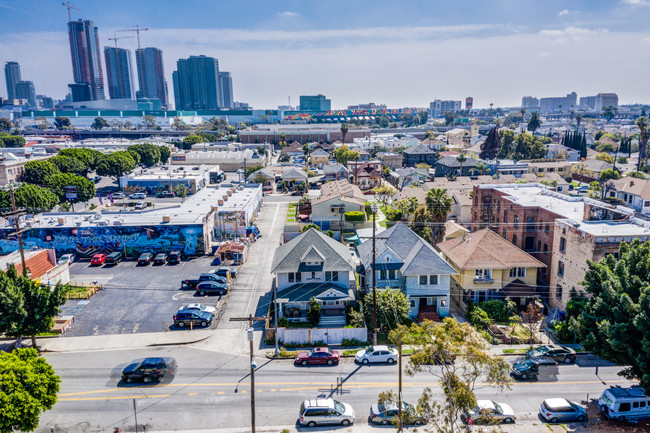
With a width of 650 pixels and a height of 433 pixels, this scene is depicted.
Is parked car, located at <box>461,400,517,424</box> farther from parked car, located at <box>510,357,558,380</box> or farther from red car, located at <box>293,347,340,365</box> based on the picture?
red car, located at <box>293,347,340,365</box>

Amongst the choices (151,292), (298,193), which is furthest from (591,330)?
(298,193)

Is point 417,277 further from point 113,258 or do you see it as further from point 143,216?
point 143,216

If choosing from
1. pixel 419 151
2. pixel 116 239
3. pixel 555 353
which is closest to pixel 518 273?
pixel 555 353

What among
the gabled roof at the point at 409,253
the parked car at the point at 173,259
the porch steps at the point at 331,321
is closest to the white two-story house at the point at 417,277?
the gabled roof at the point at 409,253

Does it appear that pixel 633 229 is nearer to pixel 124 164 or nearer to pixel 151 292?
pixel 151 292

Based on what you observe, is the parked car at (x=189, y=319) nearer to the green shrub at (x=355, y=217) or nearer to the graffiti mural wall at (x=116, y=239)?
the graffiti mural wall at (x=116, y=239)
